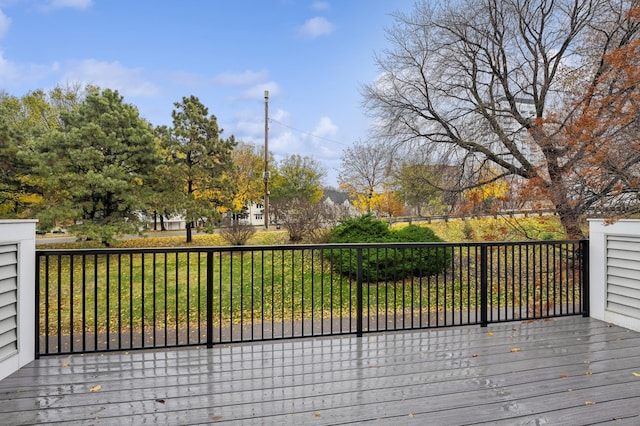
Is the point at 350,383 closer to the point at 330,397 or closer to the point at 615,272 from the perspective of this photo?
the point at 330,397

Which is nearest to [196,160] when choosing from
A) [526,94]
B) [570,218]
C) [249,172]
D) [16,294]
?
[249,172]

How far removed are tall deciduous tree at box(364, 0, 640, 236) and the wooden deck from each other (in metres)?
3.84

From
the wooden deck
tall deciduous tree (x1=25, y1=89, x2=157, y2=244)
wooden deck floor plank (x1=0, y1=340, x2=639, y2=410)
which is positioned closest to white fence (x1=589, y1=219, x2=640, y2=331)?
the wooden deck

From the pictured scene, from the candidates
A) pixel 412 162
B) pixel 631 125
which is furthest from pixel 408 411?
pixel 412 162

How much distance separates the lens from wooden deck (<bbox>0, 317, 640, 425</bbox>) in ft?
6.40

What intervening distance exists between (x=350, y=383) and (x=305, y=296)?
468 cm

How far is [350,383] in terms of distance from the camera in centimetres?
234

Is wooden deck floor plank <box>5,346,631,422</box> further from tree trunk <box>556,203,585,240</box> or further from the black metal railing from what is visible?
tree trunk <box>556,203,585,240</box>

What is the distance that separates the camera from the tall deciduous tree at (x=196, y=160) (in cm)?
1212

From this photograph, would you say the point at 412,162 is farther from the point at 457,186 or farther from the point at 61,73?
the point at 61,73

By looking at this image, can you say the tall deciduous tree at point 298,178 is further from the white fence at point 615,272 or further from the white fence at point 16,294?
the white fence at point 16,294

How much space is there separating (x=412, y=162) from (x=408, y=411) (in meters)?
7.22

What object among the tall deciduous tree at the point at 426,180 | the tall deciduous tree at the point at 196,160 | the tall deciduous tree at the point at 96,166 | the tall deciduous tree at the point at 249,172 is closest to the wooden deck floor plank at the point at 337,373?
the tall deciduous tree at the point at 426,180

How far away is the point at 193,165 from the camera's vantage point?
12.5 m
